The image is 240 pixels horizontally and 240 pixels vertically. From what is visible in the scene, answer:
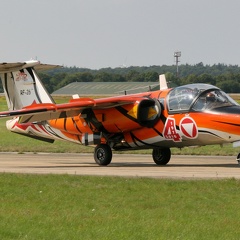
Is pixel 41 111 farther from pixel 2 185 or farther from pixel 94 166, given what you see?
pixel 2 185

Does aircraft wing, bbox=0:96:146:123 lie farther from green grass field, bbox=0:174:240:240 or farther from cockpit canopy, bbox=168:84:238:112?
green grass field, bbox=0:174:240:240

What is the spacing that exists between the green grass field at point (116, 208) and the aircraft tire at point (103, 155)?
6.10 meters

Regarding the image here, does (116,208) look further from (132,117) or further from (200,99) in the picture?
(132,117)

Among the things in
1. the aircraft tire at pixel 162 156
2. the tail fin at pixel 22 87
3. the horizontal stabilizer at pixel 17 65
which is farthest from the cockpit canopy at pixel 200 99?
the tail fin at pixel 22 87

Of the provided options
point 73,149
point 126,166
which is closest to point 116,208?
point 126,166

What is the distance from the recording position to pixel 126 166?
2553cm

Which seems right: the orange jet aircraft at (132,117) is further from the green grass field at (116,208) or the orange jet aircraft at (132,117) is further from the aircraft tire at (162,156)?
the green grass field at (116,208)

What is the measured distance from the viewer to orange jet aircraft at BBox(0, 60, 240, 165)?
23.7 meters

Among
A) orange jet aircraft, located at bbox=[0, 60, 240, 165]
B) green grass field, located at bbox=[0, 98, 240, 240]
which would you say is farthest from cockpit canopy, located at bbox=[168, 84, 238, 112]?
green grass field, located at bbox=[0, 98, 240, 240]

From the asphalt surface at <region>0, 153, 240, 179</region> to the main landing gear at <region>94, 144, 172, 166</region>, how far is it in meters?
0.28

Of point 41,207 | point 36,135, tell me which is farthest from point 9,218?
point 36,135

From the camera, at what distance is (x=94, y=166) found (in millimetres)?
25578

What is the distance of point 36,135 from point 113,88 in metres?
88.0

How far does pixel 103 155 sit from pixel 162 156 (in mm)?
1982
